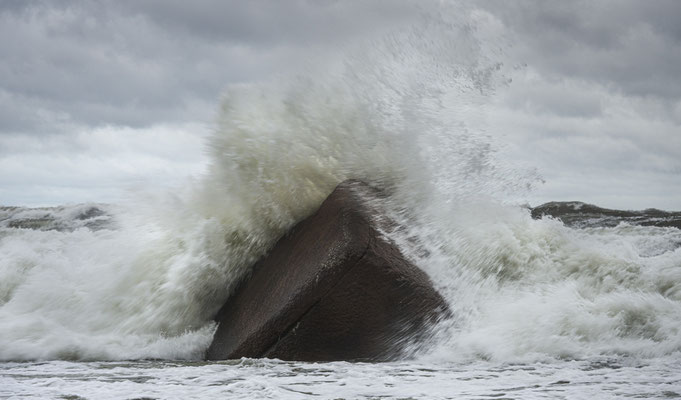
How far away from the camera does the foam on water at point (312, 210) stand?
11.4 feet

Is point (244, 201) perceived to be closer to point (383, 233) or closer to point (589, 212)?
point (383, 233)

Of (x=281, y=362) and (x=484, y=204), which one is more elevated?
(x=484, y=204)

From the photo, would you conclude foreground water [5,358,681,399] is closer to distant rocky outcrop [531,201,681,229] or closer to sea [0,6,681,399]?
sea [0,6,681,399]

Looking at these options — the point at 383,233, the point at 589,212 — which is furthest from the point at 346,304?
the point at 589,212

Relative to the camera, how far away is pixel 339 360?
3.06m

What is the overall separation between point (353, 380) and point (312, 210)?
1.40 metres

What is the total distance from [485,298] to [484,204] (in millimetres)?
802

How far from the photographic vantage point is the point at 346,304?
10.1ft

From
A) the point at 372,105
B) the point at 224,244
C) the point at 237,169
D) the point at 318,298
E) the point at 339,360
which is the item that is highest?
the point at 372,105

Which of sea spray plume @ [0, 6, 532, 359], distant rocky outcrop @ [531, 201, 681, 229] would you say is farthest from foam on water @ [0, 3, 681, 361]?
distant rocky outcrop @ [531, 201, 681, 229]

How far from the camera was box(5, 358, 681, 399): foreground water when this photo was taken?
228 cm

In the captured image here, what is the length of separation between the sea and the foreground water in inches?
1.0

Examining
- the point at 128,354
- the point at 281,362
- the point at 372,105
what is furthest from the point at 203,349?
the point at 372,105

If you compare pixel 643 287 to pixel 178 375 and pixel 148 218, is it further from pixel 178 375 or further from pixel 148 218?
pixel 148 218
